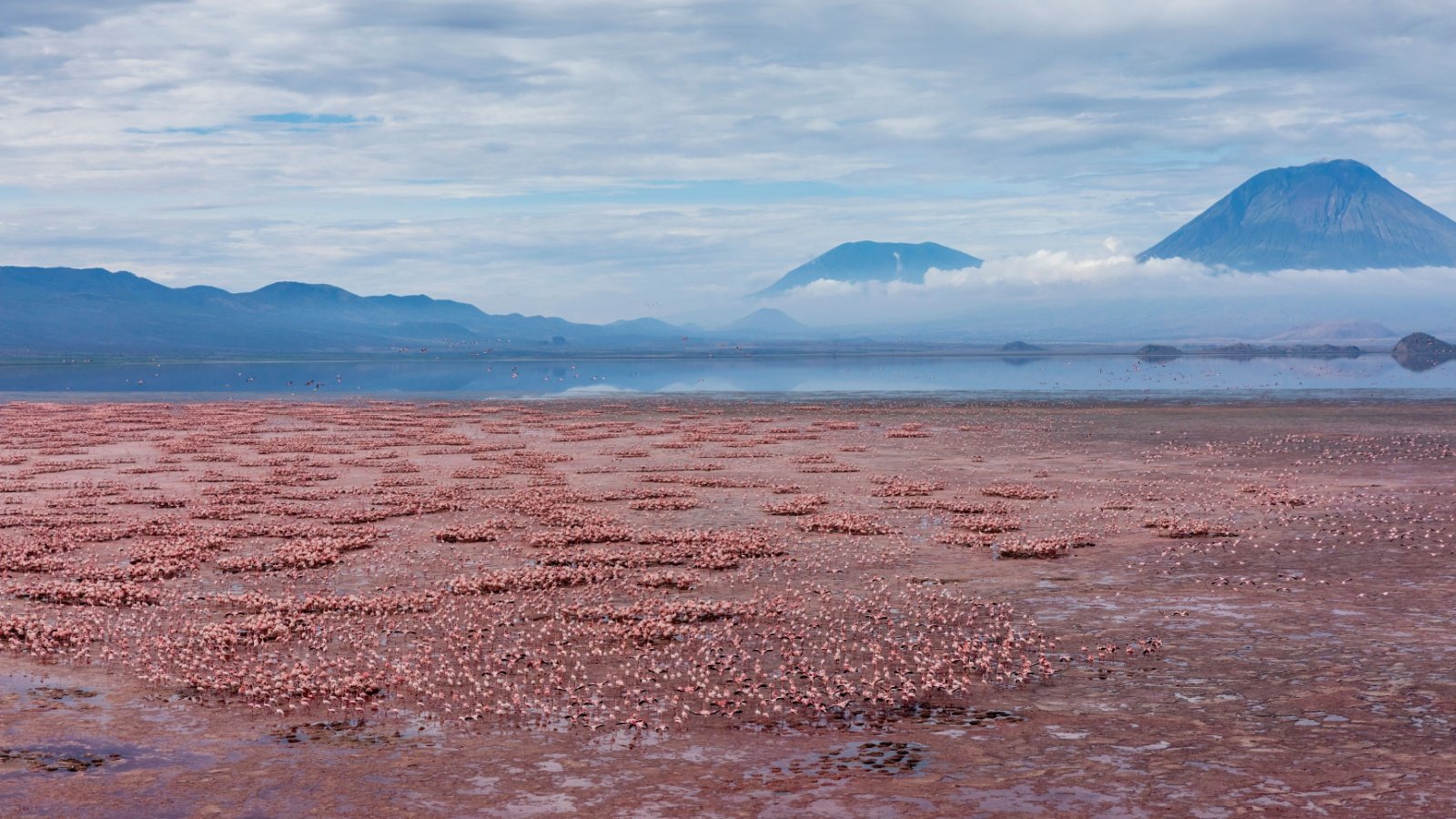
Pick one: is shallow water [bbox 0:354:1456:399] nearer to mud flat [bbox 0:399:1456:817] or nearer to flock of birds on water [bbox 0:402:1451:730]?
flock of birds on water [bbox 0:402:1451:730]

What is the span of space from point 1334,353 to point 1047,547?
193346 mm

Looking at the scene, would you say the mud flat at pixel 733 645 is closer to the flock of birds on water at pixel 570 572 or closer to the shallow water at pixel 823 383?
the flock of birds on water at pixel 570 572

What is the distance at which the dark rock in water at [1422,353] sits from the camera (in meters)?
138

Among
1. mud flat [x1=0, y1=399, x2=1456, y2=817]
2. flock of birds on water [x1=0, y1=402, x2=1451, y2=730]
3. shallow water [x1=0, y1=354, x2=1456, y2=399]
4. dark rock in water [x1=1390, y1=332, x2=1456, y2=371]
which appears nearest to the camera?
mud flat [x1=0, y1=399, x2=1456, y2=817]

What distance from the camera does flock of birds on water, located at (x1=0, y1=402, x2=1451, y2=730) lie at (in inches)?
571

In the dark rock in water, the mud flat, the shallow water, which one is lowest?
the mud flat

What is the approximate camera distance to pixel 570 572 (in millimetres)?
21094

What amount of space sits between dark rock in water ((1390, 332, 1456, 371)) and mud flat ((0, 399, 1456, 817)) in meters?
118

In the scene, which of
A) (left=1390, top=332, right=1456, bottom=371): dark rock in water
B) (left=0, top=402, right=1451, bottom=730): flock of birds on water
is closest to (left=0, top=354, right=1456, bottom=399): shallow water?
(left=1390, top=332, right=1456, bottom=371): dark rock in water

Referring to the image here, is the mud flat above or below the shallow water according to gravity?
below

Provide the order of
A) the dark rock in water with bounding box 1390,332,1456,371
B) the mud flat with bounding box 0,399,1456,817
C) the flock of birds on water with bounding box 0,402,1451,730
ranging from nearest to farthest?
the mud flat with bounding box 0,399,1456,817
the flock of birds on water with bounding box 0,402,1451,730
the dark rock in water with bounding box 1390,332,1456,371

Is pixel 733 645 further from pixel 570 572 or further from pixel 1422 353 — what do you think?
pixel 1422 353

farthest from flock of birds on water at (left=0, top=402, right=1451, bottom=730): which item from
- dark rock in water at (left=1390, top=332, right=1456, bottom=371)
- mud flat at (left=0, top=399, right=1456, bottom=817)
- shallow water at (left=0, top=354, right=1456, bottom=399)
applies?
dark rock in water at (left=1390, top=332, right=1456, bottom=371)

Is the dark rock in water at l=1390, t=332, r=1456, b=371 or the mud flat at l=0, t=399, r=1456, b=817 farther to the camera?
the dark rock in water at l=1390, t=332, r=1456, b=371
